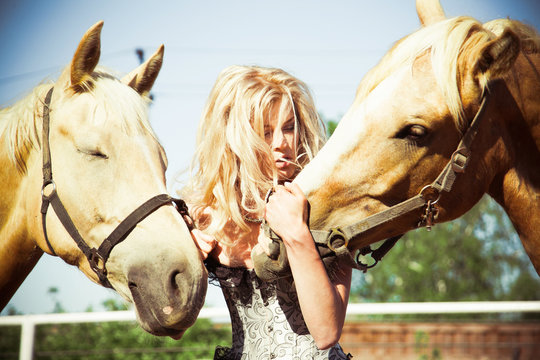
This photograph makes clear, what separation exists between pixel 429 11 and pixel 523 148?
0.71 meters

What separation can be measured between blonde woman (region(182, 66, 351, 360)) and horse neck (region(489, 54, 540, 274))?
677 mm

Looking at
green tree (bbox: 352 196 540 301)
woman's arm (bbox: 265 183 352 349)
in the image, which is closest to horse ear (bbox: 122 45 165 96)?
woman's arm (bbox: 265 183 352 349)

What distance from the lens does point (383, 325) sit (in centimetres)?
1087

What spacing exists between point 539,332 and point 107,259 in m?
12.2

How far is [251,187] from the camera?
2.19m

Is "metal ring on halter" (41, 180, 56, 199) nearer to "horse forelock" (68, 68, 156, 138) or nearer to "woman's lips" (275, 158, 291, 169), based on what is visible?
"horse forelock" (68, 68, 156, 138)

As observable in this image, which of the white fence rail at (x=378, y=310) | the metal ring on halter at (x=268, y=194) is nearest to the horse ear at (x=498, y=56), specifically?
the metal ring on halter at (x=268, y=194)

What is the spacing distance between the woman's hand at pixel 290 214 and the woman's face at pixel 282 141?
17.3 inches

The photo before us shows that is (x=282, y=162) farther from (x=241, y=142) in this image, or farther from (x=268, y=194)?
(x=268, y=194)

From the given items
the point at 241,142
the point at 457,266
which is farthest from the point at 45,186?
the point at 457,266

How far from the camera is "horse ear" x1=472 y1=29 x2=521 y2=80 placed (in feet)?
5.28

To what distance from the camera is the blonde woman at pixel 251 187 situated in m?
2.10

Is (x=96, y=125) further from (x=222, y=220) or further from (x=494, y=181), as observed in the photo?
(x=494, y=181)

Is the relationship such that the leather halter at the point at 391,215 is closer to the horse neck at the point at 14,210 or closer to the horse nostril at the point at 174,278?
the horse nostril at the point at 174,278
